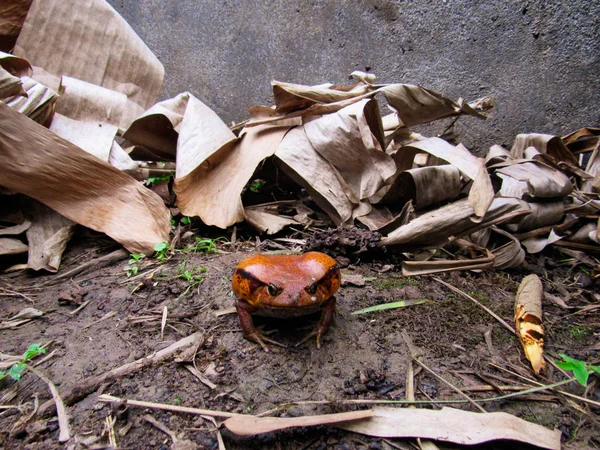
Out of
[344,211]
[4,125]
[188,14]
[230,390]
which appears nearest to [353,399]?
[230,390]

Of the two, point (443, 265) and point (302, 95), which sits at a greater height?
point (302, 95)

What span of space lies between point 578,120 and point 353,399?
11.0ft

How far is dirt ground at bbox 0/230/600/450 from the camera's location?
118 cm

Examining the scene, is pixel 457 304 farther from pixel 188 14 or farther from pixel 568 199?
pixel 188 14

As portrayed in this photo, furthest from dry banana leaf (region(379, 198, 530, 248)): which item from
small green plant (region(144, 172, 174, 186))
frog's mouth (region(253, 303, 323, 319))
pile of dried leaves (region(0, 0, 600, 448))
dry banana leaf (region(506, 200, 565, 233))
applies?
small green plant (region(144, 172, 174, 186))

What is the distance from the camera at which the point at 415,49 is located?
3377 mm

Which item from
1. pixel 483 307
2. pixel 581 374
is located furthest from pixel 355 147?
pixel 581 374

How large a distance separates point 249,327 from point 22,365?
887 mm

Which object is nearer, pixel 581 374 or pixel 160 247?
pixel 581 374

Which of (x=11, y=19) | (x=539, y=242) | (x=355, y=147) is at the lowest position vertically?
(x=539, y=242)

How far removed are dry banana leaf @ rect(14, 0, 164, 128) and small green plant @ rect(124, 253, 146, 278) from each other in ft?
4.44

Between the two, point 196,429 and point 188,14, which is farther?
point 188,14

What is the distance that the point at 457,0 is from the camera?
3.12m

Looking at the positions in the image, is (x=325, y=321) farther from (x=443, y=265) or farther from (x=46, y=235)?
(x=46, y=235)
